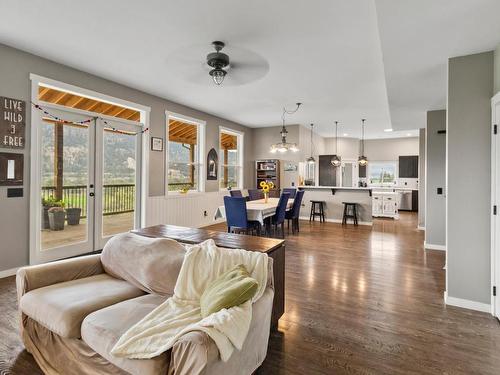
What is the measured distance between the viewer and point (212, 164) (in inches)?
283

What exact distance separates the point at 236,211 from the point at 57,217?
2.65 m

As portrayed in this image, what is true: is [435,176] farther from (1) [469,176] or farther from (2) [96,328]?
(2) [96,328]

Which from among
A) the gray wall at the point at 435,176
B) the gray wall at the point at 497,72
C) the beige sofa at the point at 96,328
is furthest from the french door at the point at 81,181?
the gray wall at the point at 435,176

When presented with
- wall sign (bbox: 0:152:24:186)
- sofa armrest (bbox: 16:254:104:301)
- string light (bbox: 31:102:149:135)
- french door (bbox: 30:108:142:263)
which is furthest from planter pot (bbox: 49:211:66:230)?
sofa armrest (bbox: 16:254:104:301)

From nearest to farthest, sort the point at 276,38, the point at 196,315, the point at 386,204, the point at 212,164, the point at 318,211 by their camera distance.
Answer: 1. the point at 196,315
2. the point at 276,38
3. the point at 212,164
4. the point at 318,211
5. the point at 386,204

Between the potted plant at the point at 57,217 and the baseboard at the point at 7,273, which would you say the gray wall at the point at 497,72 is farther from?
the baseboard at the point at 7,273

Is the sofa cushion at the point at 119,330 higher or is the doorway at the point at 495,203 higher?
the doorway at the point at 495,203

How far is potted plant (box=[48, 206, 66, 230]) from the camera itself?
4.02 metres

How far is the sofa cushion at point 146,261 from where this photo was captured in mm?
1950

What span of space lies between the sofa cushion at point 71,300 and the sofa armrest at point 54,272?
0.07m

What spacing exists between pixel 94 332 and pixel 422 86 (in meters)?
4.49

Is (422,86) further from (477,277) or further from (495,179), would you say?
(477,277)

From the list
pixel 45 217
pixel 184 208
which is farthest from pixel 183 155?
pixel 45 217

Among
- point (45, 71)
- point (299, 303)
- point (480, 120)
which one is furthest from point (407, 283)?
point (45, 71)
